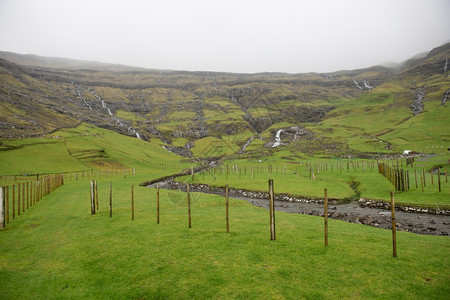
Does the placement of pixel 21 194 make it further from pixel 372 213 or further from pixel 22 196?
pixel 372 213

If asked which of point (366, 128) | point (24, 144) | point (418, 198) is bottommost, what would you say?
point (418, 198)

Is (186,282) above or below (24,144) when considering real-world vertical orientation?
below

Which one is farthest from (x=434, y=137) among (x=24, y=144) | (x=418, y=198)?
(x=24, y=144)

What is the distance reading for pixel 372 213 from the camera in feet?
103

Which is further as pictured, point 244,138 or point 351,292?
point 244,138

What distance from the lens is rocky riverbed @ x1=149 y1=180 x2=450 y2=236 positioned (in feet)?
81.9

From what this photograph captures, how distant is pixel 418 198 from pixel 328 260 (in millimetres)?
28848

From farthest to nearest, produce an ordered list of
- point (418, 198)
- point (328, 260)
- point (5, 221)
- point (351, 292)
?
1. point (418, 198)
2. point (5, 221)
3. point (328, 260)
4. point (351, 292)

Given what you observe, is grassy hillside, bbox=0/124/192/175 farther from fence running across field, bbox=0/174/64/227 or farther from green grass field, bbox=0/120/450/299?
green grass field, bbox=0/120/450/299

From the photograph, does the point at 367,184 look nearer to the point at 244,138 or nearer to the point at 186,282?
the point at 186,282

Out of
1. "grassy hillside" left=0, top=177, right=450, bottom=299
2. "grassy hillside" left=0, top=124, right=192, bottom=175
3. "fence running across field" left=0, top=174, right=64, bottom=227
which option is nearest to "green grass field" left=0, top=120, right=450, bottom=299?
"grassy hillside" left=0, top=177, right=450, bottom=299

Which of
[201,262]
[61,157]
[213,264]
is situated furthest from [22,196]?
[61,157]

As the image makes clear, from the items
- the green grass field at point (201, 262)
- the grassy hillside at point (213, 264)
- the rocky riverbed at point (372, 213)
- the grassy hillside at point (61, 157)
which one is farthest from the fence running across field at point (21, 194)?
the rocky riverbed at point (372, 213)

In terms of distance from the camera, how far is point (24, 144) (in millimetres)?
90125
